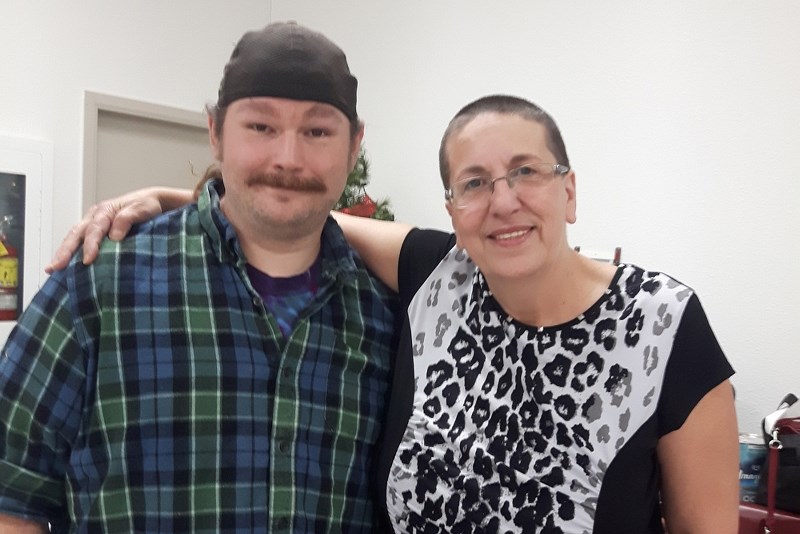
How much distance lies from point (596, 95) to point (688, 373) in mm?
1586

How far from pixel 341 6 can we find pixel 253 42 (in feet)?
8.44

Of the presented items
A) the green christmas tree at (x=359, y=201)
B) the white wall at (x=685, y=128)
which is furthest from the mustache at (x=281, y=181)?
the green christmas tree at (x=359, y=201)

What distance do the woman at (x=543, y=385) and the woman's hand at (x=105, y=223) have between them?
0.02 m

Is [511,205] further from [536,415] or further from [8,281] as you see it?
[8,281]

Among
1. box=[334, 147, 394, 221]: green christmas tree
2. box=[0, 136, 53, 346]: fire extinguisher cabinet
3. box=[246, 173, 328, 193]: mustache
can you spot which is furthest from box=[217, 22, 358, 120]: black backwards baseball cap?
box=[0, 136, 53, 346]: fire extinguisher cabinet

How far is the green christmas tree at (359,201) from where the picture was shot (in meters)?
2.75

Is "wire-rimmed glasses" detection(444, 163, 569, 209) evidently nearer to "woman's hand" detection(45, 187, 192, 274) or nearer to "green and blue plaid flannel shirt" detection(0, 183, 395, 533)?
"green and blue plaid flannel shirt" detection(0, 183, 395, 533)

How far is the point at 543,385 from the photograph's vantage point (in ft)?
3.62

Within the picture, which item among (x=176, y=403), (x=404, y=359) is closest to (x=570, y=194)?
(x=404, y=359)

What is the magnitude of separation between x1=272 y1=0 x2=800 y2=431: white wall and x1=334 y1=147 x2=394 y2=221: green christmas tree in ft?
1.67

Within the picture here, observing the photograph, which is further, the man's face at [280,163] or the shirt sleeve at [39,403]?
the man's face at [280,163]

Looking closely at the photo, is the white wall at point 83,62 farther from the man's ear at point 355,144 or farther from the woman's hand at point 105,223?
the man's ear at point 355,144

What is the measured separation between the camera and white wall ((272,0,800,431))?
1.92 meters

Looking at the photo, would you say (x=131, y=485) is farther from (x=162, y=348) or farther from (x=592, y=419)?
(x=592, y=419)
